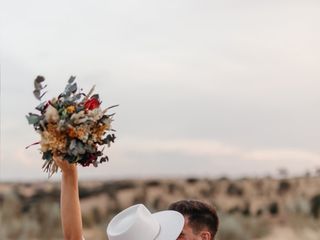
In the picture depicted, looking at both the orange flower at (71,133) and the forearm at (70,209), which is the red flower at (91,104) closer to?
the orange flower at (71,133)

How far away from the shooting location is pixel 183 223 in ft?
16.8

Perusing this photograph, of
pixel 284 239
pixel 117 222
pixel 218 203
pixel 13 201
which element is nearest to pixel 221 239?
pixel 284 239

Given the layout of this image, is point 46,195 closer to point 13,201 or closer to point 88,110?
point 13,201

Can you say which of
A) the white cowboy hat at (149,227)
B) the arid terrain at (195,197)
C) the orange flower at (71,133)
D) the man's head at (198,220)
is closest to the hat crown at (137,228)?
the white cowboy hat at (149,227)

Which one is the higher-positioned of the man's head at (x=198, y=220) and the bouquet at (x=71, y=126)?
the bouquet at (x=71, y=126)

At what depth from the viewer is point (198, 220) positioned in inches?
209

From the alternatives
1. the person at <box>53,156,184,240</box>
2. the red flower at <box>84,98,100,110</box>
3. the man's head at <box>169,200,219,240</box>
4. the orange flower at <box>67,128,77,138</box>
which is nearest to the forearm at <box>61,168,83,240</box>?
the person at <box>53,156,184,240</box>

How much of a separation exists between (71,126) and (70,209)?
0.42 m

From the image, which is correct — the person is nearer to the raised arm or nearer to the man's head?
the raised arm

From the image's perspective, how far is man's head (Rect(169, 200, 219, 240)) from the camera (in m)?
5.30

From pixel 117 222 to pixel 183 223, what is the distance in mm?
401

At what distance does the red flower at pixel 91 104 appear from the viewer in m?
5.44

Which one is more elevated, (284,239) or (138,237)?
(284,239)

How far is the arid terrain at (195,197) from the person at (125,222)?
831 inches
